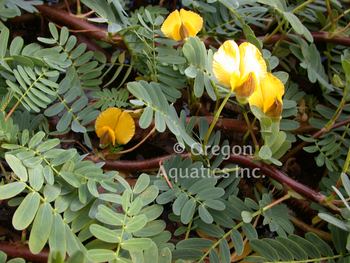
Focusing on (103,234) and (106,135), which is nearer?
(103,234)

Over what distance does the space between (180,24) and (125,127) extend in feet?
1.19

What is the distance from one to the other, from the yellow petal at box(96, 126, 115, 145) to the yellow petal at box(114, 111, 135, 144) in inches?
0.9

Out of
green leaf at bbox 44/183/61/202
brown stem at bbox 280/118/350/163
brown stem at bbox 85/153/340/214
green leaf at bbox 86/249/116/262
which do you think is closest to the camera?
green leaf at bbox 86/249/116/262

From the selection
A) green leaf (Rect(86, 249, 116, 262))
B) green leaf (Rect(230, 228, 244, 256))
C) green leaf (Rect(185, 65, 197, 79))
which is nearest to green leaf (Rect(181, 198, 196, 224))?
green leaf (Rect(230, 228, 244, 256))

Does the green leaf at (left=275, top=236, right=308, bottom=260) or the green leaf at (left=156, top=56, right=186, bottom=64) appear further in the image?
the green leaf at (left=156, top=56, right=186, bottom=64)

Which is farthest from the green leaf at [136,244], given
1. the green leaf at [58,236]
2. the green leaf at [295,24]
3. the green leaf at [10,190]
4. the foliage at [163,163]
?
the green leaf at [295,24]

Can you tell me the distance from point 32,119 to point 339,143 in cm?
102

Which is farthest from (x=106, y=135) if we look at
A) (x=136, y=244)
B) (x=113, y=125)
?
(x=136, y=244)

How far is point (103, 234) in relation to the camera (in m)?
0.53

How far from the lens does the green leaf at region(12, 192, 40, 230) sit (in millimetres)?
525

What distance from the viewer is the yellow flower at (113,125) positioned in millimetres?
847

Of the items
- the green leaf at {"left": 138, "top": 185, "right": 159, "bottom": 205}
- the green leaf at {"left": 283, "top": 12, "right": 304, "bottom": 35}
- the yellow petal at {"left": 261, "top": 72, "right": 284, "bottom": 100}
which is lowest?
the green leaf at {"left": 138, "top": 185, "right": 159, "bottom": 205}

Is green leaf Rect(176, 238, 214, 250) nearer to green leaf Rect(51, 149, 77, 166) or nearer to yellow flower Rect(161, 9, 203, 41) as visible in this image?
green leaf Rect(51, 149, 77, 166)

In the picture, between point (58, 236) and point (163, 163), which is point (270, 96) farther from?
point (58, 236)
